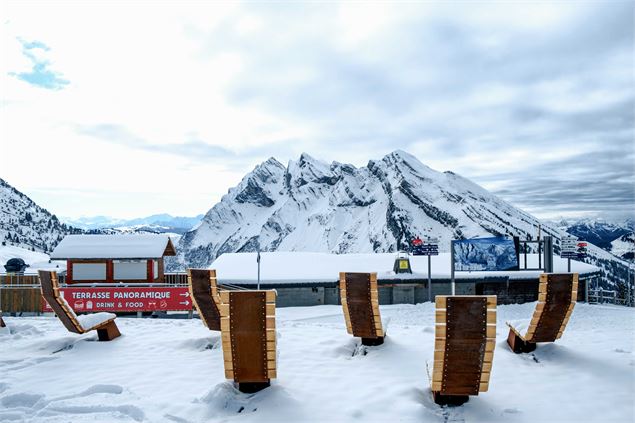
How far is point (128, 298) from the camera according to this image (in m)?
16.4

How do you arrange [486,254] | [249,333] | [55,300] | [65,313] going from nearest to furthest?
[249,333], [65,313], [55,300], [486,254]

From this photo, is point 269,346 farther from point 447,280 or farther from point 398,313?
point 447,280

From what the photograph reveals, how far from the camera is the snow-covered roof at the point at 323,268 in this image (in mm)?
23766

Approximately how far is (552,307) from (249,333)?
4.76 meters

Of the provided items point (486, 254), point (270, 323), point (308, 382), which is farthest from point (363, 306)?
point (486, 254)

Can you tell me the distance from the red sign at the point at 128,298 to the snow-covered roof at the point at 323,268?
7.10m

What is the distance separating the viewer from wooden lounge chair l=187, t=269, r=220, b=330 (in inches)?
363

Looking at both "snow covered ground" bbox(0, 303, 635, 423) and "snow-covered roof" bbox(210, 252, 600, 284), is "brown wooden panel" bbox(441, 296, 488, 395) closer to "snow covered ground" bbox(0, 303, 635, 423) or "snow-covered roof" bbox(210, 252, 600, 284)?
"snow covered ground" bbox(0, 303, 635, 423)

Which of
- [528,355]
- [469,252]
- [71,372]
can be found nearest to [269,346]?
[71,372]

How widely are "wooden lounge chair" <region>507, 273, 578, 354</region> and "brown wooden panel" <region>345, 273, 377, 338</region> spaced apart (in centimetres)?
246

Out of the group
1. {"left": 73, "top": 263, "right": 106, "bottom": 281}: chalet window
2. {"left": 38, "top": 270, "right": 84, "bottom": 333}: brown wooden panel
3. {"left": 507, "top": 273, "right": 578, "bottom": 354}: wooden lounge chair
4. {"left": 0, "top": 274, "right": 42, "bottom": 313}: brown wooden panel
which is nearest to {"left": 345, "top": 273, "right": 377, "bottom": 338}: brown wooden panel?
{"left": 507, "top": 273, "right": 578, "bottom": 354}: wooden lounge chair

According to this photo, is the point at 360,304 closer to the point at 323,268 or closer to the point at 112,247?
the point at 112,247

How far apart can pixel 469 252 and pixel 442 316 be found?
41.9ft

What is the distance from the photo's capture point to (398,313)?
62.1 ft
